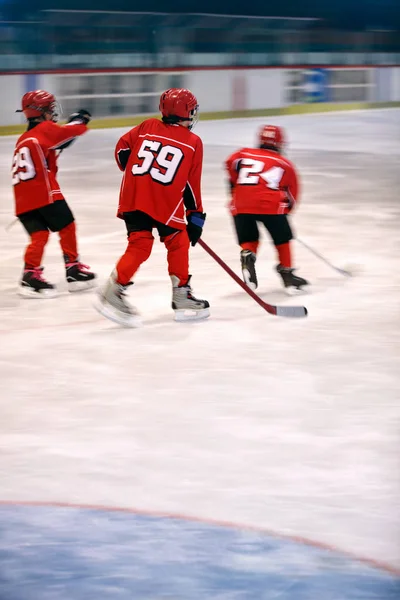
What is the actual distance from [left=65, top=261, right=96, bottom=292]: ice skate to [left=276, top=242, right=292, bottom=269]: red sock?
104 centimetres

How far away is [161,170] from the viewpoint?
4.82m

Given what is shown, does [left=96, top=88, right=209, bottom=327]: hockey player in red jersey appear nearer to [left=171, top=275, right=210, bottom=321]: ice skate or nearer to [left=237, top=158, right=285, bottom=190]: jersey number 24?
[left=171, top=275, right=210, bottom=321]: ice skate

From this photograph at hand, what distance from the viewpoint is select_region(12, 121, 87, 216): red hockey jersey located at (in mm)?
5477

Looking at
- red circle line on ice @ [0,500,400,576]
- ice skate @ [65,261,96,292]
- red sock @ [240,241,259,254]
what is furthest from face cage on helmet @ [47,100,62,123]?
red circle line on ice @ [0,500,400,576]

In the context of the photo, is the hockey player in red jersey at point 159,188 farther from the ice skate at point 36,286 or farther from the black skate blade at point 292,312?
the ice skate at point 36,286

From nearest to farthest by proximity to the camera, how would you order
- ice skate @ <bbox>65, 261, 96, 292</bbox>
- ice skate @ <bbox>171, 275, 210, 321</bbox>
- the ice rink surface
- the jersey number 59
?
1. the ice rink surface
2. the jersey number 59
3. ice skate @ <bbox>171, 275, 210, 321</bbox>
4. ice skate @ <bbox>65, 261, 96, 292</bbox>

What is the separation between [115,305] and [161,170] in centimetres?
65

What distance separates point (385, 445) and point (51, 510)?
1.12 metres

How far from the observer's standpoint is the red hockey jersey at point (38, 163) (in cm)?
548

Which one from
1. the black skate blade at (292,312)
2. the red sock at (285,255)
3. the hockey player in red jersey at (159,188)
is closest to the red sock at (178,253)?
the hockey player in red jersey at (159,188)

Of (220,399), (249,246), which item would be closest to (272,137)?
(249,246)

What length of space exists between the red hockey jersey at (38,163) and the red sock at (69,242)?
20cm

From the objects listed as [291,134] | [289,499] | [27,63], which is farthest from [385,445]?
[27,63]

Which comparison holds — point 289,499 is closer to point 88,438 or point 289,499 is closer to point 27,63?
point 88,438
